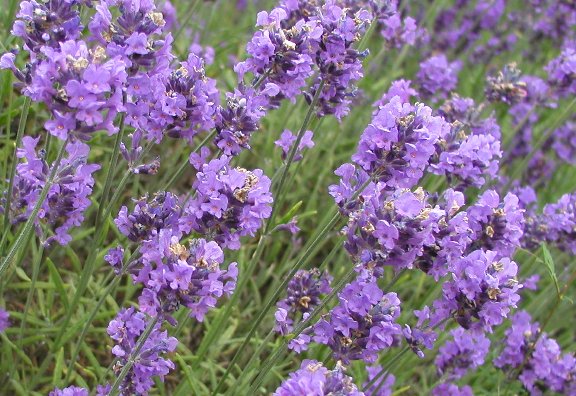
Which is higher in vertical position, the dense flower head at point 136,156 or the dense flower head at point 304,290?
the dense flower head at point 136,156

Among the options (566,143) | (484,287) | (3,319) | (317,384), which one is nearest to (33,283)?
(3,319)

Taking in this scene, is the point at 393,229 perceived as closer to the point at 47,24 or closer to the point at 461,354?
the point at 47,24

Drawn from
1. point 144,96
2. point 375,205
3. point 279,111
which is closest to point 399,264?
point 375,205

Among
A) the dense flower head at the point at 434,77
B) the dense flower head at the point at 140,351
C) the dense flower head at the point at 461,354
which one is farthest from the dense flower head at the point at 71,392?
the dense flower head at the point at 434,77

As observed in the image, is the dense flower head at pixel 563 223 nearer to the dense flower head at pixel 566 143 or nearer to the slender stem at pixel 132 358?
the dense flower head at pixel 566 143

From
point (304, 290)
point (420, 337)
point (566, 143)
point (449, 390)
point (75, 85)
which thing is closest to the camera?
point (75, 85)

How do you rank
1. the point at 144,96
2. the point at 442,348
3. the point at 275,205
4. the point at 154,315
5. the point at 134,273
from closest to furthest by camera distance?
the point at 154,315
the point at 144,96
the point at 134,273
the point at 275,205
the point at 442,348

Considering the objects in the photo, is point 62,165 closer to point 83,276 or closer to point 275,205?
point 83,276
